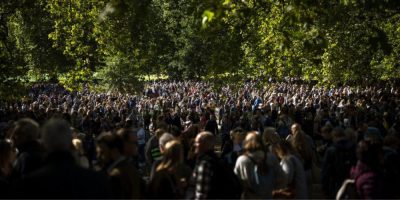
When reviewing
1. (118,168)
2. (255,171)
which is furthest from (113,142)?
(255,171)

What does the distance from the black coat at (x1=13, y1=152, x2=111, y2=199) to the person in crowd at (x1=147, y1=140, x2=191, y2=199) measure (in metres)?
1.73

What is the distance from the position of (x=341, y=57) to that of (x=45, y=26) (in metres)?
36.9

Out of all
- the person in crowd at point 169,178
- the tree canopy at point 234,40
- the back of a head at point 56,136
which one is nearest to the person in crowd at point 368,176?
the person in crowd at point 169,178

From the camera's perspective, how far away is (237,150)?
9664 millimetres

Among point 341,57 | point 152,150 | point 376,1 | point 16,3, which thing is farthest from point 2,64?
point 341,57

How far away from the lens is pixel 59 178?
132 inches

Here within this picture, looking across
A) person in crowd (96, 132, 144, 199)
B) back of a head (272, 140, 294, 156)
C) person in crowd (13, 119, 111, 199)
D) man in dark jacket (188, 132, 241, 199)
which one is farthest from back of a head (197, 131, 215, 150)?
person in crowd (13, 119, 111, 199)

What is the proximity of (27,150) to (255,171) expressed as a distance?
8.67 feet

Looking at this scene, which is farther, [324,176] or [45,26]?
[45,26]

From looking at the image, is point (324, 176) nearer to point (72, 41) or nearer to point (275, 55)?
point (275, 55)

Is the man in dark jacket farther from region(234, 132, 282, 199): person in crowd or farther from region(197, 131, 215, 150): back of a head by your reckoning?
region(234, 132, 282, 199): person in crowd

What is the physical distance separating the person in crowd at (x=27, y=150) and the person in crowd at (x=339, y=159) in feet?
14.0

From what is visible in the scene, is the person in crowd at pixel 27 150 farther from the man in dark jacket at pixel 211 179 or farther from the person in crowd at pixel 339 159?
the person in crowd at pixel 339 159

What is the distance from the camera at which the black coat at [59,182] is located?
3.33 meters
